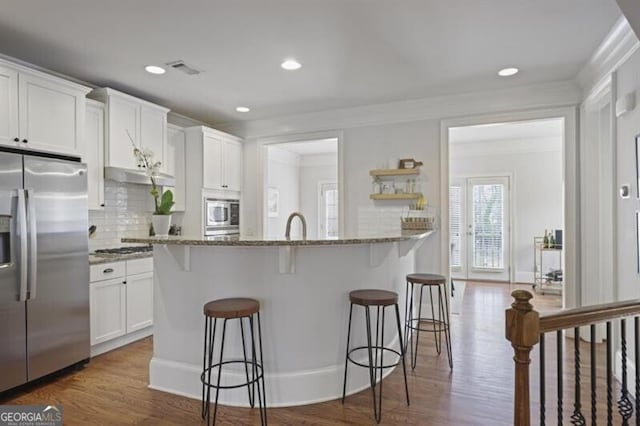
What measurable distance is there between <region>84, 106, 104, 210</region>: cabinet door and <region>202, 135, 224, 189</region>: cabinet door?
51.4 inches

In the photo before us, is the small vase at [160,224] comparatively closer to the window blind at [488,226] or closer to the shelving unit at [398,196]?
the shelving unit at [398,196]

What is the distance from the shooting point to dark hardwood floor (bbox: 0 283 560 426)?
2.40 metres

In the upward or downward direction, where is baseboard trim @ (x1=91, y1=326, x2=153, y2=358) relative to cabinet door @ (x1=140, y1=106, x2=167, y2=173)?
downward

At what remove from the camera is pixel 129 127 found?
12.8 ft

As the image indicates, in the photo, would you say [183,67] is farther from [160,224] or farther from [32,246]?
[32,246]

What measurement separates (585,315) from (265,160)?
179 inches

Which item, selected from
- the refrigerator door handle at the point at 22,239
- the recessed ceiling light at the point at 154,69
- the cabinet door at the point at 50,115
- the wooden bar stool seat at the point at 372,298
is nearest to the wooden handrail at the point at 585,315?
the wooden bar stool seat at the point at 372,298

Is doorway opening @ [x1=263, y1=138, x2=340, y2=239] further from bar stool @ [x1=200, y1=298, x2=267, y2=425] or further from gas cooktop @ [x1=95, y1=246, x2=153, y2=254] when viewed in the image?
bar stool @ [x1=200, y1=298, x2=267, y2=425]

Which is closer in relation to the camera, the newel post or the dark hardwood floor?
the newel post

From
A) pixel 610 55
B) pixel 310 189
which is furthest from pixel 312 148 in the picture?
pixel 610 55

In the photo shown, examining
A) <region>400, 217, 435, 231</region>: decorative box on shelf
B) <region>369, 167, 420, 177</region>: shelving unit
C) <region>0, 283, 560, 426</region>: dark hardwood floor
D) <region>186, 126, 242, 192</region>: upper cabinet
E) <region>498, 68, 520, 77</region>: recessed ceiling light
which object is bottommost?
<region>0, 283, 560, 426</region>: dark hardwood floor

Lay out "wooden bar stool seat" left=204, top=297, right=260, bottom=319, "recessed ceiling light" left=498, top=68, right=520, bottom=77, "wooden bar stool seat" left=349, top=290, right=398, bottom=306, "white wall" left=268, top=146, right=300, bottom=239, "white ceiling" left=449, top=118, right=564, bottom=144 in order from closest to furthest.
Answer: "wooden bar stool seat" left=204, top=297, right=260, bottom=319, "wooden bar stool seat" left=349, top=290, right=398, bottom=306, "recessed ceiling light" left=498, top=68, right=520, bottom=77, "white ceiling" left=449, top=118, right=564, bottom=144, "white wall" left=268, top=146, right=300, bottom=239

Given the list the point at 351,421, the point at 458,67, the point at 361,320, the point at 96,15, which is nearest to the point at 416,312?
the point at 361,320

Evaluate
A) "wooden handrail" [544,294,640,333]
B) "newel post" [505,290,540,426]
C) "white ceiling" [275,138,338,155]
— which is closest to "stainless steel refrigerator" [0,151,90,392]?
"newel post" [505,290,540,426]
